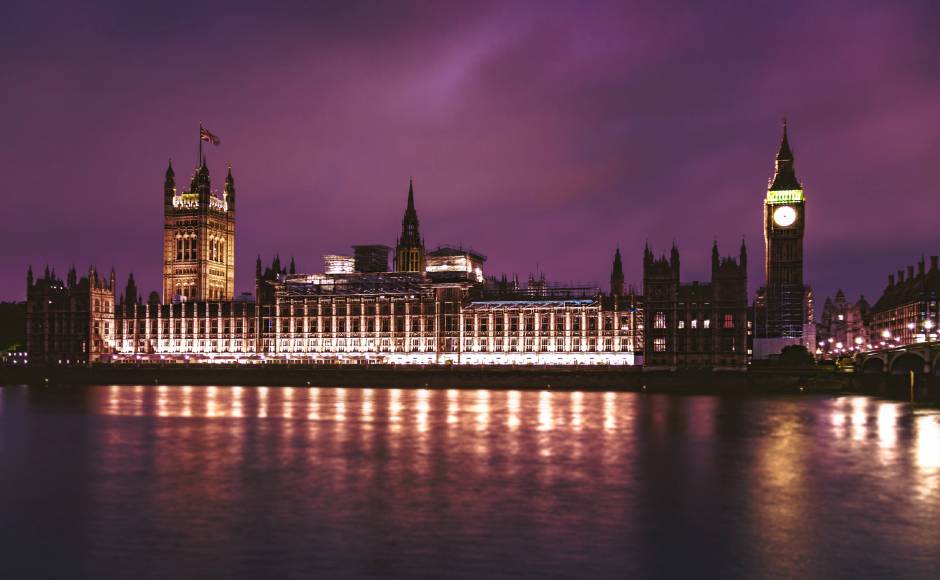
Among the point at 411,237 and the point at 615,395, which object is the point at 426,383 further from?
the point at 411,237

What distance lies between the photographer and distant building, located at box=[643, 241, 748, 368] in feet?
436

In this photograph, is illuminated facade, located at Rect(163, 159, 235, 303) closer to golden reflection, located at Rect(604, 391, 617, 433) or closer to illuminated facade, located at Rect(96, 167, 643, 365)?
illuminated facade, located at Rect(96, 167, 643, 365)

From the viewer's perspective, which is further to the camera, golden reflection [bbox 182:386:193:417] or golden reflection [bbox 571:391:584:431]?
golden reflection [bbox 182:386:193:417]

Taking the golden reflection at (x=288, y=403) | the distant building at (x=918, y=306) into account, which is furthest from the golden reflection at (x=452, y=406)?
the distant building at (x=918, y=306)

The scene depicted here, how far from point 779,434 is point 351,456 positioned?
102 ft

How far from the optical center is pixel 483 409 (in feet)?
290

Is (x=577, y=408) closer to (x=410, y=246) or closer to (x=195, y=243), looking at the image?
(x=410, y=246)

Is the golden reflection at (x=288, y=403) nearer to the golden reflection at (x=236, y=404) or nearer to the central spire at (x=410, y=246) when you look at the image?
the golden reflection at (x=236, y=404)

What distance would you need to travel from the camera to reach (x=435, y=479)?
48094 millimetres

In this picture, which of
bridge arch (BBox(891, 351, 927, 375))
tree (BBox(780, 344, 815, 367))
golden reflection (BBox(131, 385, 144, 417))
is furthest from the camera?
tree (BBox(780, 344, 815, 367))

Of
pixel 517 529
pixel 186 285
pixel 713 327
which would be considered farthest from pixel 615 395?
pixel 186 285

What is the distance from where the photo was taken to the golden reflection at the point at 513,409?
73438mm

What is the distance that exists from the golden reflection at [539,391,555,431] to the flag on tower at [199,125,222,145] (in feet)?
312

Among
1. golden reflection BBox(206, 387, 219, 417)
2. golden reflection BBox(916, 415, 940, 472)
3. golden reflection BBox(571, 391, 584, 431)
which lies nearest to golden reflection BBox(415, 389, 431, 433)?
golden reflection BBox(571, 391, 584, 431)
